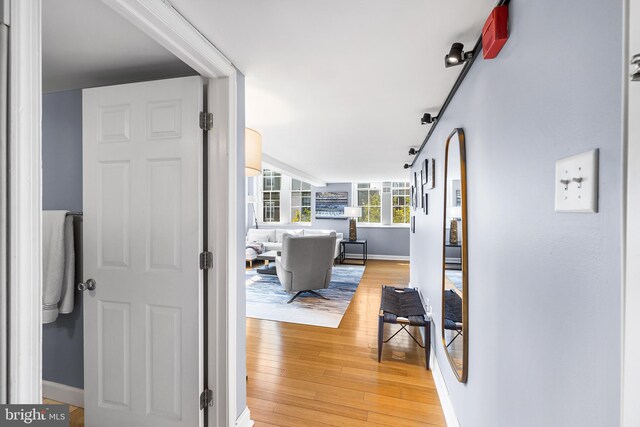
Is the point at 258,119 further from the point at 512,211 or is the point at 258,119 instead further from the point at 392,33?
the point at 512,211

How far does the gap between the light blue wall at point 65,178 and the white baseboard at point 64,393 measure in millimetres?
34

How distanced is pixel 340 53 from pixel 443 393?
222cm

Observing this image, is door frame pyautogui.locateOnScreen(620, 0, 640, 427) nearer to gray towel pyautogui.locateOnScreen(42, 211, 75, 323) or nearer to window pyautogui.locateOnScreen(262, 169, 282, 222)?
gray towel pyautogui.locateOnScreen(42, 211, 75, 323)

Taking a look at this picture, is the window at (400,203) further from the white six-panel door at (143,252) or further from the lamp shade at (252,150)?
the white six-panel door at (143,252)

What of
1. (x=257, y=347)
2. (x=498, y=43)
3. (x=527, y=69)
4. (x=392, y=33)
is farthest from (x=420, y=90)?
(x=257, y=347)

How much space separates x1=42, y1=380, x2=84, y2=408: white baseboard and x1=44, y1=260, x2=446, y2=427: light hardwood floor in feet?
0.15

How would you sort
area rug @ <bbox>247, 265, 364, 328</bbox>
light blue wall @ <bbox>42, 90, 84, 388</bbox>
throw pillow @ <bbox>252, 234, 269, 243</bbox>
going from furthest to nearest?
throw pillow @ <bbox>252, 234, 269, 243</bbox> < area rug @ <bbox>247, 265, 364, 328</bbox> < light blue wall @ <bbox>42, 90, 84, 388</bbox>

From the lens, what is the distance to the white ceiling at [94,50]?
1.15 m

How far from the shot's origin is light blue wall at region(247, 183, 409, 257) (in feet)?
24.6

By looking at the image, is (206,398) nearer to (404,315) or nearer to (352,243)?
(404,315)

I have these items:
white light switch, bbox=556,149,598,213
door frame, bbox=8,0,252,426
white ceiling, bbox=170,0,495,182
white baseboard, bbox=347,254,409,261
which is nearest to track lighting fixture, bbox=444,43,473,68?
white ceiling, bbox=170,0,495,182

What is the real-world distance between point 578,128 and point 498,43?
1.86 ft

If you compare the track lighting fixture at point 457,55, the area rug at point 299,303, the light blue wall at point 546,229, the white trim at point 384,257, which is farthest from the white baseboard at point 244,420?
the white trim at point 384,257

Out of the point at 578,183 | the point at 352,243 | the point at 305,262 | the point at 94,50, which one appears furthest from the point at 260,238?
the point at 578,183
